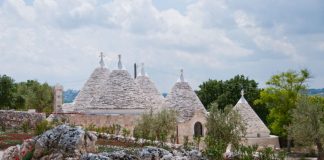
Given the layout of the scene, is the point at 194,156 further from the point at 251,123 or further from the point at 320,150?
the point at 251,123

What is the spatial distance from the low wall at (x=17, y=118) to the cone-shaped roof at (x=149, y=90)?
22.1ft

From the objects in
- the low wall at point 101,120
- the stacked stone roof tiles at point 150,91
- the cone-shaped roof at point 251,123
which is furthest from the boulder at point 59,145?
the cone-shaped roof at point 251,123

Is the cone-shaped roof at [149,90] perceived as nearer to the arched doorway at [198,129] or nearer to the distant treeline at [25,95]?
the arched doorway at [198,129]

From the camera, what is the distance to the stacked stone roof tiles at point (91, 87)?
1462 inches

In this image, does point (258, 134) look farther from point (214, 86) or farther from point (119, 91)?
point (214, 86)

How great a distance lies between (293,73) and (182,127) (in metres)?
12.6

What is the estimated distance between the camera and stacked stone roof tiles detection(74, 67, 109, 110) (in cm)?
3712

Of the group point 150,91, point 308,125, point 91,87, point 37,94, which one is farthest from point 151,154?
point 37,94

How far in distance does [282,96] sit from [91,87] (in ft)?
47.1

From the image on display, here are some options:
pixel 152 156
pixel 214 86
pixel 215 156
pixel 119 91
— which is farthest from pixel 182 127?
pixel 214 86

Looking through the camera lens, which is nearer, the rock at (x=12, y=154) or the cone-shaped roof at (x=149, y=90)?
the rock at (x=12, y=154)

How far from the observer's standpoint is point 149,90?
3844cm

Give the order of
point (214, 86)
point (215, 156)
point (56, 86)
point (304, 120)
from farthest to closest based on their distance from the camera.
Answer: point (214, 86) < point (56, 86) < point (304, 120) < point (215, 156)

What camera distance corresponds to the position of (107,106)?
3456 centimetres
